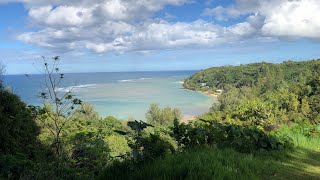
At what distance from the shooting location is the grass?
11.5ft

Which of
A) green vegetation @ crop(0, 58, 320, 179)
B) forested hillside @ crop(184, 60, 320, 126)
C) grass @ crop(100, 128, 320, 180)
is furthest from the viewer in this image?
forested hillside @ crop(184, 60, 320, 126)

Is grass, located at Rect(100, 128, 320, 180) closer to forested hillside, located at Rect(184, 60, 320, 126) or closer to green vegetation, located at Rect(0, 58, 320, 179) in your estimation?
green vegetation, located at Rect(0, 58, 320, 179)

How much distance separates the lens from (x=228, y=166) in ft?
12.9

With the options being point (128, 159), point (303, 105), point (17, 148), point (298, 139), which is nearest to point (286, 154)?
point (298, 139)

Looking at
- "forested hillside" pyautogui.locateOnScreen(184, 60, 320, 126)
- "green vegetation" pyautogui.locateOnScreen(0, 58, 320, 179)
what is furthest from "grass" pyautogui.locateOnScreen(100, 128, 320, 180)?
"forested hillside" pyautogui.locateOnScreen(184, 60, 320, 126)

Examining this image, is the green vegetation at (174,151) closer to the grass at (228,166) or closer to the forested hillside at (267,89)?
the grass at (228,166)

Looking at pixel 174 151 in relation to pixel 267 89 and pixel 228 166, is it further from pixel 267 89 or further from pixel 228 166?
pixel 267 89

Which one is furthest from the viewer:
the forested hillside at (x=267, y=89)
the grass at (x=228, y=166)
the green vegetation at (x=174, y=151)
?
the forested hillside at (x=267, y=89)

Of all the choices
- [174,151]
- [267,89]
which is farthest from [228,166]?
[267,89]

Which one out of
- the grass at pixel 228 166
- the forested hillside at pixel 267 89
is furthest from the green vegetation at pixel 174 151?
the forested hillside at pixel 267 89

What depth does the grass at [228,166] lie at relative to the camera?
139 inches

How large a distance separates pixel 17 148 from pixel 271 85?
111 metres

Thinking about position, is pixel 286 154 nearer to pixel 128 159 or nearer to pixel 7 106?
→ pixel 128 159

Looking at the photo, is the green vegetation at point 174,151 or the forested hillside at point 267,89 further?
the forested hillside at point 267,89
